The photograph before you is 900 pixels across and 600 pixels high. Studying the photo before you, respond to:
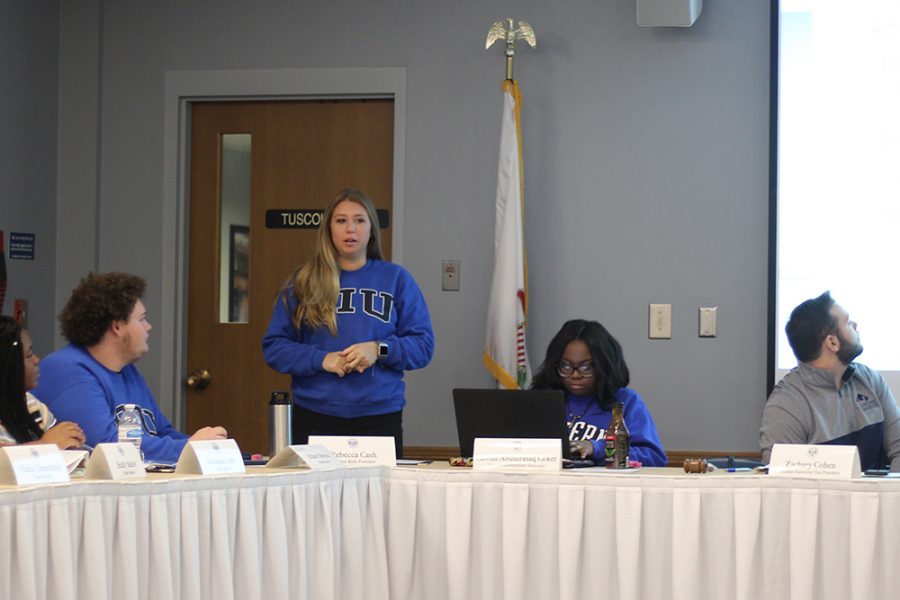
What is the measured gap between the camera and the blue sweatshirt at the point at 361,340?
365 cm

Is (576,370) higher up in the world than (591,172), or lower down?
lower down

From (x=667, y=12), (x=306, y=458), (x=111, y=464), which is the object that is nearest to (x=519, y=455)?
(x=306, y=458)

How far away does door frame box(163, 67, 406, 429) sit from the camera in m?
4.76

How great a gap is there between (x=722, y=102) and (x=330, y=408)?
2.00 m

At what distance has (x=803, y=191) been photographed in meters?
4.46

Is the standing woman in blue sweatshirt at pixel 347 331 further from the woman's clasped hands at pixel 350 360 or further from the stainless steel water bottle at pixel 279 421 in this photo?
the stainless steel water bottle at pixel 279 421

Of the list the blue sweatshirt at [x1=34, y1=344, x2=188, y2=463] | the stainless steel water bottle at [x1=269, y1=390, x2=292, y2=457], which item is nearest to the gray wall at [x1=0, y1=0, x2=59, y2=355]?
the blue sweatshirt at [x1=34, y1=344, x2=188, y2=463]

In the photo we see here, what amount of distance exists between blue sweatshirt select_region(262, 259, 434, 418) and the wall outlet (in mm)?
1138

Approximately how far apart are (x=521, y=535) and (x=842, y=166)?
2.57 m

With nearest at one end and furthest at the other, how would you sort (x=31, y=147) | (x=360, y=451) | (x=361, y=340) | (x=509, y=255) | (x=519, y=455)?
(x=519, y=455) < (x=360, y=451) < (x=361, y=340) < (x=509, y=255) < (x=31, y=147)

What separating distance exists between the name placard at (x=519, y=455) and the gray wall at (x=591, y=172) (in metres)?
2.05

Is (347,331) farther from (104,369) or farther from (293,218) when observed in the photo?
(293,218)

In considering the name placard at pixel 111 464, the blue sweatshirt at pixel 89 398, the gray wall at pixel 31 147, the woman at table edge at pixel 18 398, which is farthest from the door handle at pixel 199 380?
the name placard at pixel 111 464

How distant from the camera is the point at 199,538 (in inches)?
87.6
